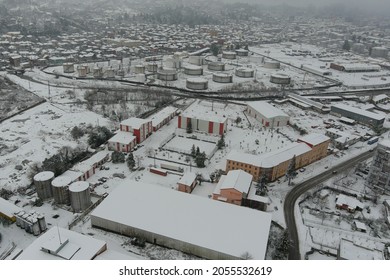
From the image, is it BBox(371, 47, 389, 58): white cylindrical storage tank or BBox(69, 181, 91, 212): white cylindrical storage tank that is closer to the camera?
BBox(69, 181, 91, 212): white cylindrical storage tank

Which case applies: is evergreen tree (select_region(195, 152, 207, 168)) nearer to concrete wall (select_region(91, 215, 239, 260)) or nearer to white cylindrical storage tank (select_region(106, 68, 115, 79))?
concrete wall (select_region(91, 215, 239, 260))

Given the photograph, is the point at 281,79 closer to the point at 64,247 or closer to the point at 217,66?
the point at 217,66

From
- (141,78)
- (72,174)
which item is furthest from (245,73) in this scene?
(72,174)

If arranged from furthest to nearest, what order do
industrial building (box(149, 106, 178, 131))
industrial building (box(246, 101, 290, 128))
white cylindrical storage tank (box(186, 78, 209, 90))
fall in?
1. white cylindrical storage tank (box(186, 78, 209, 90))
2. industrial building (box(246, 101, 290, 128))
3. industrial building (box(149, 106, 178, 131))

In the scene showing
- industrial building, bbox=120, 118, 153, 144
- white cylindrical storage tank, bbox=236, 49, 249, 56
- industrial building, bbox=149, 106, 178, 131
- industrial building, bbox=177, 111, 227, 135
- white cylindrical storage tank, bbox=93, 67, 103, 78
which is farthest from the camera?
white cylindrical storage tank, bbox=236, 49, 249, 56

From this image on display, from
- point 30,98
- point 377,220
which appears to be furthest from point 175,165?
point 30,98

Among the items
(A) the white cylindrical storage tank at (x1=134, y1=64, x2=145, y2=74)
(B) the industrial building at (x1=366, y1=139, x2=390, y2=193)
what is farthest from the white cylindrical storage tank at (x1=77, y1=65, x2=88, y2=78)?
(B) the industrial building at (x1=366, y1=139, x2=390, y2=193)

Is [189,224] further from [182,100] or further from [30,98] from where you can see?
[30,98]
